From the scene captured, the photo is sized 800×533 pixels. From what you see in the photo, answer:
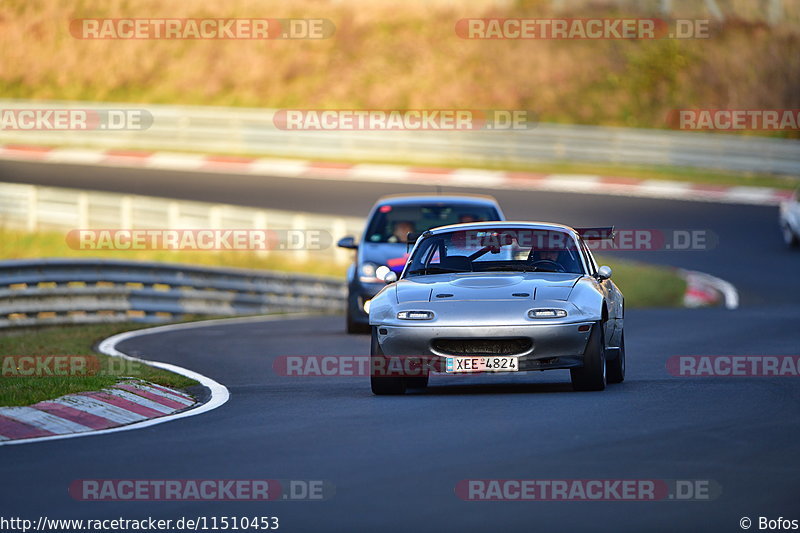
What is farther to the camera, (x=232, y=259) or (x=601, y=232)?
(x=232, y=259)

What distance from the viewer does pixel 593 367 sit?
38.2 feet

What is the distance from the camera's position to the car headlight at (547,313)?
452 inches

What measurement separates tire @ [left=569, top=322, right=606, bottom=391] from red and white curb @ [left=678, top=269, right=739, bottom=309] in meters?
15.3

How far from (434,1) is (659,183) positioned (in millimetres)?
21642

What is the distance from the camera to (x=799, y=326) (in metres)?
20.1

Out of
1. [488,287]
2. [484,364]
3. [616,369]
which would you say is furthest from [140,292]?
[484,364]

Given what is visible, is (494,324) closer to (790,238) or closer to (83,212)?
(83,212)

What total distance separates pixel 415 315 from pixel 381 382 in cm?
60

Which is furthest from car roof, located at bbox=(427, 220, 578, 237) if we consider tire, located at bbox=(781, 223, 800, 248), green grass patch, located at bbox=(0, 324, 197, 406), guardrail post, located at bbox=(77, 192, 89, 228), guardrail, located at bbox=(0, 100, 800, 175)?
guardrail, located at bbox=(0, 100, 800, 175)

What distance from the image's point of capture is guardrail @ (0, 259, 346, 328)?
21.2 m

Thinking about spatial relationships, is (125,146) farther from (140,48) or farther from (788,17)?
(788,17)

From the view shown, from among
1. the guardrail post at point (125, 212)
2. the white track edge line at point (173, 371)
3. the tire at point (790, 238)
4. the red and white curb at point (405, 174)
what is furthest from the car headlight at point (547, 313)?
the red and white curb at point (405, 174)

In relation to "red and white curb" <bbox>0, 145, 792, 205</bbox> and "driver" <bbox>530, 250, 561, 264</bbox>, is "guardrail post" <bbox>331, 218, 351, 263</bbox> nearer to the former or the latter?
"red and white curb" <bbox>0, 145, 792, 205</bbox>

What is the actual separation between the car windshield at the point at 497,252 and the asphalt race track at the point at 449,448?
3.07 feet
